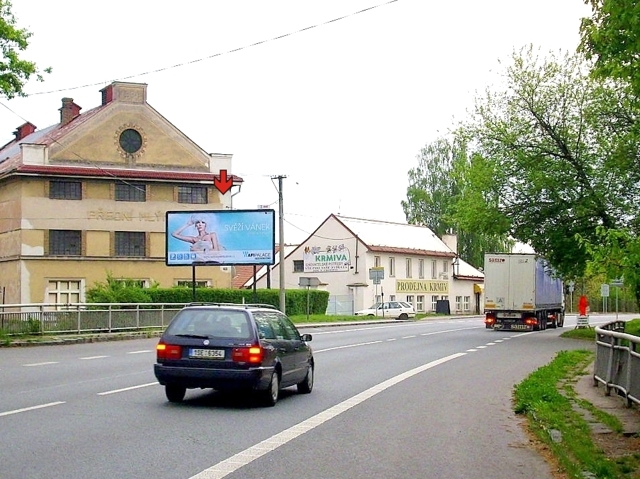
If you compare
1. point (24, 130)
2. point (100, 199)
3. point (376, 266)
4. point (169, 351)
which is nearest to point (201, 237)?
point (100, 199)

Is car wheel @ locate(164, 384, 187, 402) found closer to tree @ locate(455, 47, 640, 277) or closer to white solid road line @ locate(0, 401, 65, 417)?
white solid road line @ locate(0, 401, 65, 417)

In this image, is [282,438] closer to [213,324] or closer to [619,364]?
[213,324]

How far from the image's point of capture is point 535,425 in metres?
11.3

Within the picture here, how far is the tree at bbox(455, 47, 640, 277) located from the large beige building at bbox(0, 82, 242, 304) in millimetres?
24154

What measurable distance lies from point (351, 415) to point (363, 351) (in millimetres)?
13748

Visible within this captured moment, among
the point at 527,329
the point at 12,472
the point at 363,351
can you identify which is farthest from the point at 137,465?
the point at 527,329

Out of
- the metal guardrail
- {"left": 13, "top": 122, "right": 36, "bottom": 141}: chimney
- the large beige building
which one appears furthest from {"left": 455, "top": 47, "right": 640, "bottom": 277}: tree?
{"left": 13, "top": 122, "right": 36, "bottom": 141}: chimney

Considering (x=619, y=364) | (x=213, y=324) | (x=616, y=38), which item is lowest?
(x=619, y=364)

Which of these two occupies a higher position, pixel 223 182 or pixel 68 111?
pixel 68 111

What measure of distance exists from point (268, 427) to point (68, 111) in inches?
2167

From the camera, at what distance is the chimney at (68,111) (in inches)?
2456

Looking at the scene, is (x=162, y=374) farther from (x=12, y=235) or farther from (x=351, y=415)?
(x=12, y=235)

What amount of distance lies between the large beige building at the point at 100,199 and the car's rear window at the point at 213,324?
40.4 metres

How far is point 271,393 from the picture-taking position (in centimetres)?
1337
